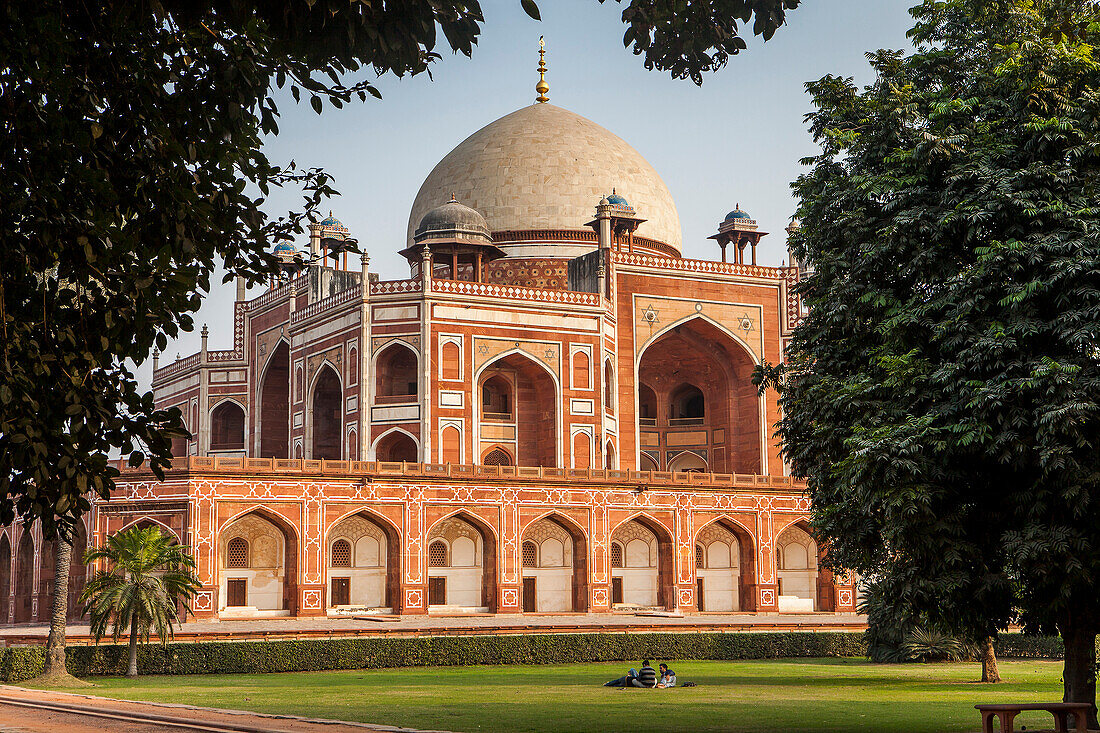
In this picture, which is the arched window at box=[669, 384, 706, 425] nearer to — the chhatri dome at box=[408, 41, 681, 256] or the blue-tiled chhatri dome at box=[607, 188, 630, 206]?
the chhatri dome at box=[408, 41, 681, 256]

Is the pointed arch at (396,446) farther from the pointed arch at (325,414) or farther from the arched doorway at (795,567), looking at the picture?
the arched doorway at (795,567)

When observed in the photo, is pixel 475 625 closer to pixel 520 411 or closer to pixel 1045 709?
pixel 520 411

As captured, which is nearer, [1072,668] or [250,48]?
[250,48]

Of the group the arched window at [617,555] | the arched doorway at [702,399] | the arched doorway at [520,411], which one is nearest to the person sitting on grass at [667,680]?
the arched window at [617,555]

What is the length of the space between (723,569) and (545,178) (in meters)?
15.8

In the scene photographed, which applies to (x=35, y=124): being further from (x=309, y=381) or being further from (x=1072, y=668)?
(x=309, y=381)

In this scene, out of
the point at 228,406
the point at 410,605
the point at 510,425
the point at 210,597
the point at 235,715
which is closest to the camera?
the point at 235,715

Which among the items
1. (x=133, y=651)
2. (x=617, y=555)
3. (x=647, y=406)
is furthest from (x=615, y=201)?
(x=133, y=651)

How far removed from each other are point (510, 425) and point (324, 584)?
836 centimetres

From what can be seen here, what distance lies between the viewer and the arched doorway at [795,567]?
115 feet

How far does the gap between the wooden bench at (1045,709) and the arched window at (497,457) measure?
25652 millimetres

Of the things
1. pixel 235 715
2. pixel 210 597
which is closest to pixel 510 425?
pixel 210 597

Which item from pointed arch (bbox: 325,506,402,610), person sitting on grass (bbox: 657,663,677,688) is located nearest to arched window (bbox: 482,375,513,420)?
pointed arch (bbox: 325,506,402,610)

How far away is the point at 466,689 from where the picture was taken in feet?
55.1
